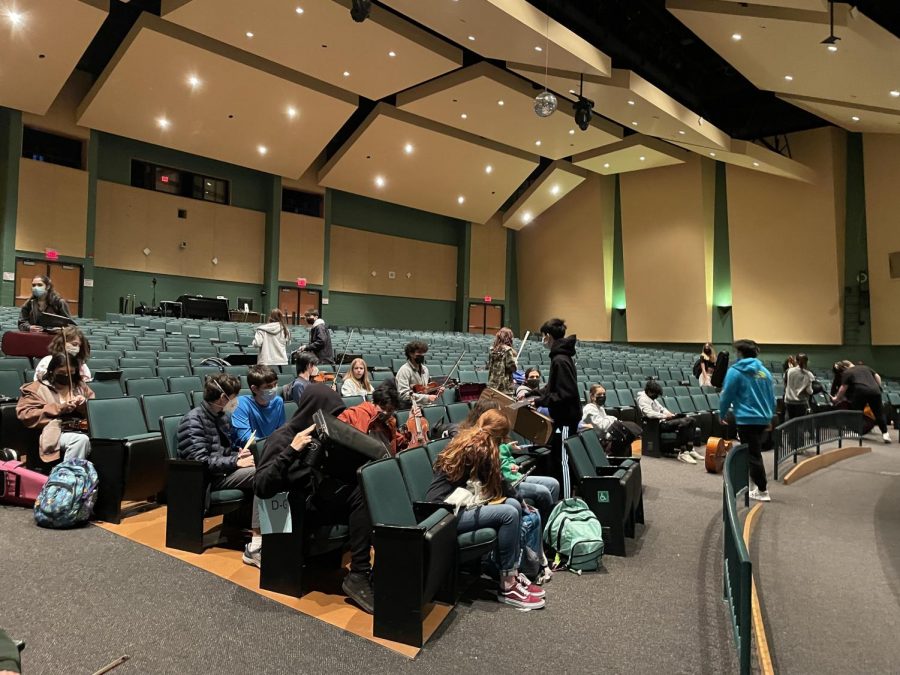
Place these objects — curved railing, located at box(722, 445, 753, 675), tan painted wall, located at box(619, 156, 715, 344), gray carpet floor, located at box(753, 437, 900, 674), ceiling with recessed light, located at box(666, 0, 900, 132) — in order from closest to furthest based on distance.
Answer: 1. curved railing, located at box(722, 445, 753, 675)
2. gray carpet floor, located at box(753, 437, 900, 674)
3. ceiling with recessed light, located at box(666, 0, 900, 132)
4. tan painted wall, located at box(619, 156, 715, 344)

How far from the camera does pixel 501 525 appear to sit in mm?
3031

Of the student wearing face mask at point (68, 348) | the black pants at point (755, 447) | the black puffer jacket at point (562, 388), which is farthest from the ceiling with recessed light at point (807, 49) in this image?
the student wearing face mask at point (68, 348)

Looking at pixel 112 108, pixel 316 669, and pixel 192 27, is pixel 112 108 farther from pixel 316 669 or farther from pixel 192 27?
pixel 316 669

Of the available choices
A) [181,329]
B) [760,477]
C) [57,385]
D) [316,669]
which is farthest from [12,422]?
[181,329]

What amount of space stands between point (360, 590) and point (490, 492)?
0.79 m

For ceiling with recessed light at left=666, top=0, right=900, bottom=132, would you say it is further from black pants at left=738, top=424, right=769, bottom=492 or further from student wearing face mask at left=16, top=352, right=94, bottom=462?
student wearing face mask at left=16, top=352, right=94, bottom=462

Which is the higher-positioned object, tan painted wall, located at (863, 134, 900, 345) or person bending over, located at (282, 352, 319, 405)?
tan painted wall, located at (863, 134, 900, 345)

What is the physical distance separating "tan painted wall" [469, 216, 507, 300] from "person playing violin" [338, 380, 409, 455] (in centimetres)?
2198

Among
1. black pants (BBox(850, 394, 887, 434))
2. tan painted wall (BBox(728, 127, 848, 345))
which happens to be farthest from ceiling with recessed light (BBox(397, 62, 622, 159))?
black pants (BBox(850, 394, 887, 434))

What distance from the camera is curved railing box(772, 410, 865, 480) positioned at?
6.30 m

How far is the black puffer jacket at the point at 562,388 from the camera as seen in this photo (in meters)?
4.50

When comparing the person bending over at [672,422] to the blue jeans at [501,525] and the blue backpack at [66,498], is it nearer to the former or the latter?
the blue jeans at [501,525]

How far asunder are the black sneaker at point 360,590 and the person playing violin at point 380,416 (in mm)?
893

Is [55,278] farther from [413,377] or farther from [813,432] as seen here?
[813,432]
